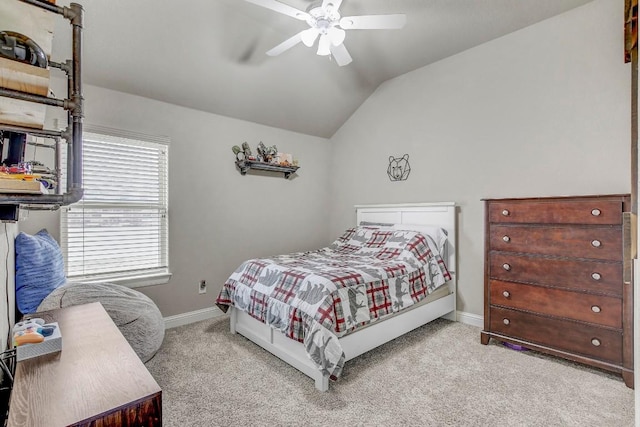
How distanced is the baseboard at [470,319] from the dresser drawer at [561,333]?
525mm

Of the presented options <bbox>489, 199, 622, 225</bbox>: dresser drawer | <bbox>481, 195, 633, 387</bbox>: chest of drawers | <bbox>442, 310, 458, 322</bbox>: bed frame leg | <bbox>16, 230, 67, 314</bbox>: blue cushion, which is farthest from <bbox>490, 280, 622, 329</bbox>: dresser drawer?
<bbox>16, 230, 67, 314</bbox>: blue cushion

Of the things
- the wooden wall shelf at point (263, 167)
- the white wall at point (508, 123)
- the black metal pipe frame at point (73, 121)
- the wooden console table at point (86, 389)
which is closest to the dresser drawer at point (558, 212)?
the white wall at point (508, 123)

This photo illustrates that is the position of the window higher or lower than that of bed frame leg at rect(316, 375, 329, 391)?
higher

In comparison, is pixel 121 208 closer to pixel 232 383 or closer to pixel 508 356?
pixel 232 383

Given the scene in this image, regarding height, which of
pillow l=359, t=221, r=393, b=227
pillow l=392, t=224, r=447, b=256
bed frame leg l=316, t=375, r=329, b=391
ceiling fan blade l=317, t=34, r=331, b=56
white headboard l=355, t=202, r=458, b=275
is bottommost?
bed frame leg l=316, t=375, r=329, b=391

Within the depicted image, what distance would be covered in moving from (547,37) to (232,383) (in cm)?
366

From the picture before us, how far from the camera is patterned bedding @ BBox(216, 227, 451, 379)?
2014 millimetres

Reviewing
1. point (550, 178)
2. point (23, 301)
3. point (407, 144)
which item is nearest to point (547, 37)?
point (550, 178)

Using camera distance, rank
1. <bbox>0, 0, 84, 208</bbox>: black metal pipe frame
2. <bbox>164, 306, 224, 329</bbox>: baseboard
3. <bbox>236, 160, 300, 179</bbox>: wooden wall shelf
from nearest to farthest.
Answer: <bbox>0, 0, 84, 208</bbox>: black metal pipe frame, <bbox>164, 306, 224, 329</bbox>: baseboard, <bbox>236, 160, 300, 179</bbox>: wooden wall shelf

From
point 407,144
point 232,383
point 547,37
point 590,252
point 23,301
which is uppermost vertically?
point 547,37

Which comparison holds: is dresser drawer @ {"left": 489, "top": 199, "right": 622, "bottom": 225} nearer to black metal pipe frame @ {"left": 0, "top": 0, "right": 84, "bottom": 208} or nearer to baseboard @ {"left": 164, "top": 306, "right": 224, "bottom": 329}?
black metal pipe frame @ {"left": 0, "top": 0, "right": 84, "bottom": 208}

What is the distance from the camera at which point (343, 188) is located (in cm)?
440

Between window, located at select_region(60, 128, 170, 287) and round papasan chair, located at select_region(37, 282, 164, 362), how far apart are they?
47cm

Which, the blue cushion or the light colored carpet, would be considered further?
the blue cushion
